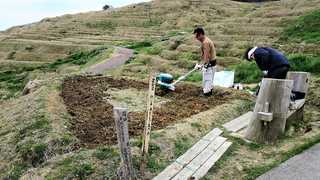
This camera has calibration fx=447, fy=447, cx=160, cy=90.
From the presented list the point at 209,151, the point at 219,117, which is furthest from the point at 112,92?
the point at 209,151

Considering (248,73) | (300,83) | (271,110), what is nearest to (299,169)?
(271,110)

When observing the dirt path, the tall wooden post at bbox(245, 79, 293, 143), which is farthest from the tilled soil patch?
the dirt path

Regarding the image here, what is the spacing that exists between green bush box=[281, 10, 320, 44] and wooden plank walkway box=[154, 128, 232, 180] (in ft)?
57.6

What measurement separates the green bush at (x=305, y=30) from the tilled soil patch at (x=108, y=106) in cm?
1295

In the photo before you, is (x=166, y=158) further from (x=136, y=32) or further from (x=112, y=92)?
(x=136, y=32)

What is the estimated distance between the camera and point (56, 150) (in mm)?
9617

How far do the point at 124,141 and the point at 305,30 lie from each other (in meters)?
24.9

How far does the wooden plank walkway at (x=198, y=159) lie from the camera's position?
8391 mm

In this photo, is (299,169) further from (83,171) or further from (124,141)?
(83,171)

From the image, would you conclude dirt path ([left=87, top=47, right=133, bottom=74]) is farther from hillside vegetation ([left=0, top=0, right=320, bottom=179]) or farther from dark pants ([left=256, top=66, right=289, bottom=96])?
dark pants ([left=256, top=66, right=289, bottom=96])

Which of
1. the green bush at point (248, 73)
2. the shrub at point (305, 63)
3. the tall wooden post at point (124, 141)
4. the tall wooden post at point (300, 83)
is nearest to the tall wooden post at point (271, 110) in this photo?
the tall wooden post at point (300, 83)

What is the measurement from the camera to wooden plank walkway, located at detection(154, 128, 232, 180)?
27.5 ft

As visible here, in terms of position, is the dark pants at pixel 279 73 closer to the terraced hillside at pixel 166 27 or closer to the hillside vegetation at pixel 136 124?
the hillside vegetation at pixel 136 124

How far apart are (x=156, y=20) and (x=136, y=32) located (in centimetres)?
989
